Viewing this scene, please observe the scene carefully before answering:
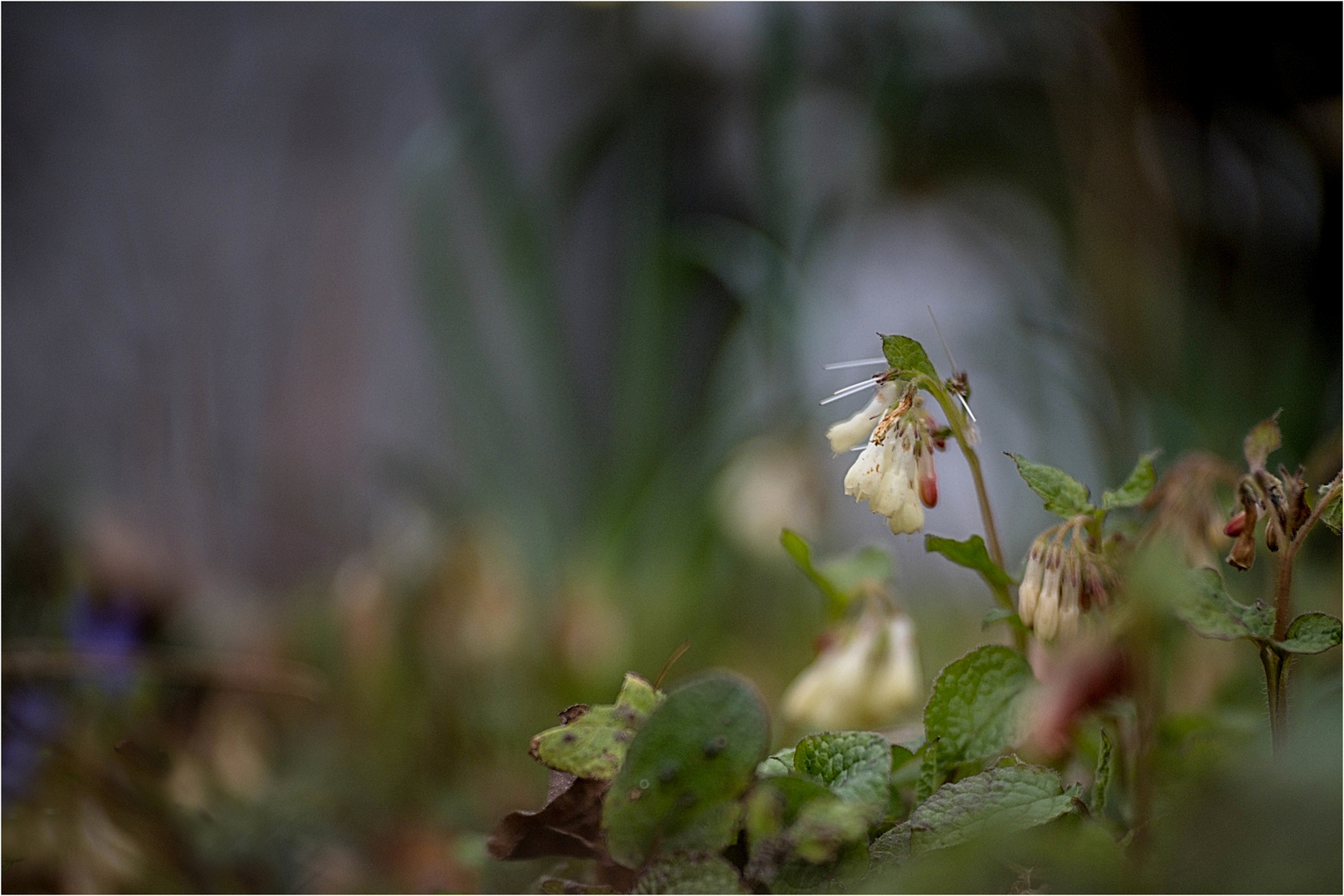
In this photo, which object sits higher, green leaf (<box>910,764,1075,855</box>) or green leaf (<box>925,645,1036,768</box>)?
green leaf (<box>925,645,1036,768</box>)

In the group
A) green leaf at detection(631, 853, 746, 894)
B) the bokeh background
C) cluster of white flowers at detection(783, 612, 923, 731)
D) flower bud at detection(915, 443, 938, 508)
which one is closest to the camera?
green leaf at detection(631, 853, 746, 894)

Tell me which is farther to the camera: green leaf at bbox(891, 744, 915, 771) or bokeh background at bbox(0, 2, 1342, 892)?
bokeh background at bbox(0, 2, 1342, 892)

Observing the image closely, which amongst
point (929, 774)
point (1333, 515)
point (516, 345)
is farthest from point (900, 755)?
point (516, 345)

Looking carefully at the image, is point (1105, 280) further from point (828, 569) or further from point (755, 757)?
point (755, 757)

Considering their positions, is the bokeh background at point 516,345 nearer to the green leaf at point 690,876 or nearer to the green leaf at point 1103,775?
the green leaf at point 1103,775

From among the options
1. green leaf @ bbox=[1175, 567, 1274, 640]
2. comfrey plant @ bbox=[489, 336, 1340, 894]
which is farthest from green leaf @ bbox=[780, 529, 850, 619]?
green leaf @ bbox=[1175, 567, 1274, 640]

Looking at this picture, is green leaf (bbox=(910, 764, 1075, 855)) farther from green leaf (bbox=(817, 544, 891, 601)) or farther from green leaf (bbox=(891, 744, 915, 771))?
green leaf (bbox=(817, 544, 891, 601))

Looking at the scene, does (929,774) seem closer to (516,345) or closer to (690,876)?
(690,876)

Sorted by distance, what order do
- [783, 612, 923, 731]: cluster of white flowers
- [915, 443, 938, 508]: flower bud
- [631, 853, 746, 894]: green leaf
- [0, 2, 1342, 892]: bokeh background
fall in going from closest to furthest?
[631, 853, 746, 894]: green leaf < [915, 443, 938, 508]: flower bud < [783, 612, 923, 731]: cluster of white flowers < [0, 2, 1342, 892]: bokeh background
